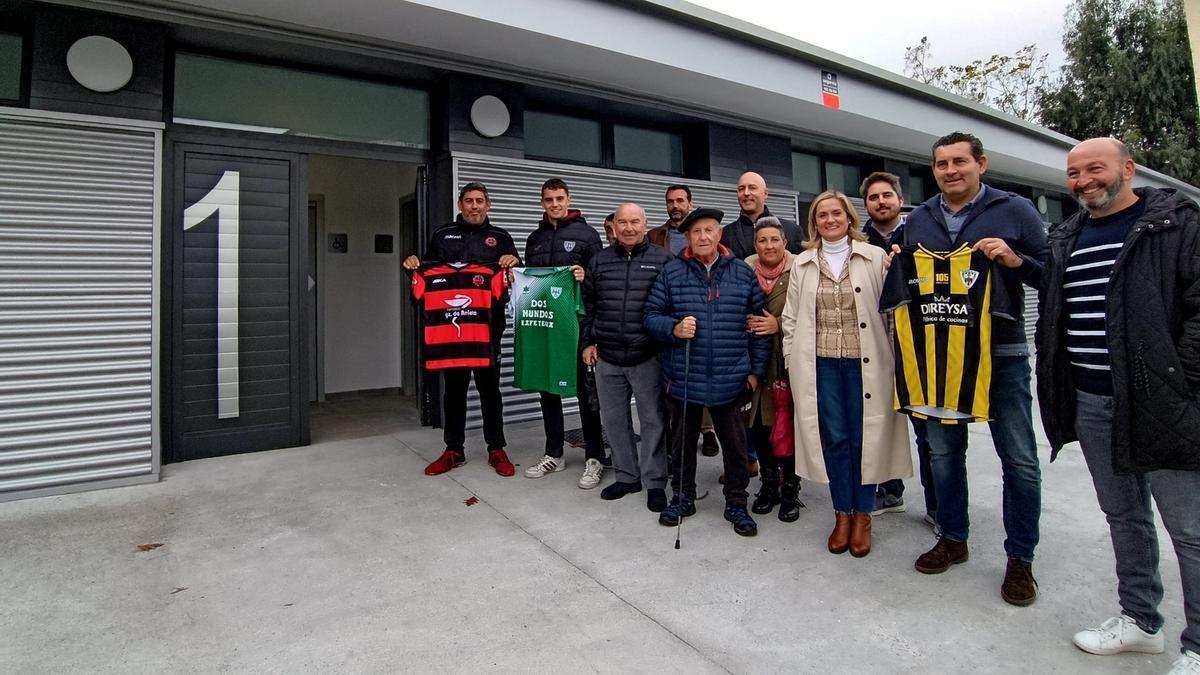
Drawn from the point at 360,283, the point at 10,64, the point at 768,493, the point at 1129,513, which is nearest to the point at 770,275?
the point at 768,493

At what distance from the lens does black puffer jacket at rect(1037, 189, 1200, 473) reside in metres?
1.96

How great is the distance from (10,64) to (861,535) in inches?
240

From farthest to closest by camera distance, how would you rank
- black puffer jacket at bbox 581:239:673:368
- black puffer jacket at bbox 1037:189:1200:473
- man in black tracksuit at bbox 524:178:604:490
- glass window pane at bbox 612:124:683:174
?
glass window pane at bbox 612:124:683:174 < man in black tracksuit at bbox 524:178:604:490 < black puffer jacket at bbox 581:239:673:368 < black puffer jacket at bbox 1037:189:1200:473

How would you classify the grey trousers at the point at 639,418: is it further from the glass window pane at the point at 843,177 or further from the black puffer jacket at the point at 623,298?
the glass window pane at the point at 843,177

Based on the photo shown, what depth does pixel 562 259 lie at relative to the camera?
4465 mm

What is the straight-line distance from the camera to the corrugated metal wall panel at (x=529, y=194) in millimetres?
5855

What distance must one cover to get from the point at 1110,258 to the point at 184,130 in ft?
18.5

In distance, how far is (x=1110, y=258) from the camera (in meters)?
2.19

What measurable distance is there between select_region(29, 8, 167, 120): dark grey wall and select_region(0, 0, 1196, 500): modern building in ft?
0.04

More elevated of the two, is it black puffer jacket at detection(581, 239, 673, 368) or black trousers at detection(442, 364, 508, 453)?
black puffer jacket at detection(581, 239, 673, 368)

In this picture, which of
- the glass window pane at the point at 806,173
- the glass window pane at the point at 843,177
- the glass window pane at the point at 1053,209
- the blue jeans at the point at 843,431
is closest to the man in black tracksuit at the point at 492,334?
the blue jeans at the point at 843,431

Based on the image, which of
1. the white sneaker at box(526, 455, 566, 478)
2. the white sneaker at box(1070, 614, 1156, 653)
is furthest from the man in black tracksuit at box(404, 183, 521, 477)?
the white sneaker at box(1070, 614, 1156, 653)

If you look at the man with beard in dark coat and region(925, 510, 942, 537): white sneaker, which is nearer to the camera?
the man with beard in dark coat

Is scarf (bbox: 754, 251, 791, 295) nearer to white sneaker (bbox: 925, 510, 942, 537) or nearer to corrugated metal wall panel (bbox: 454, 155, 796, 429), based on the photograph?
white sneaker (bbox: 925, 510, 942, 537)
